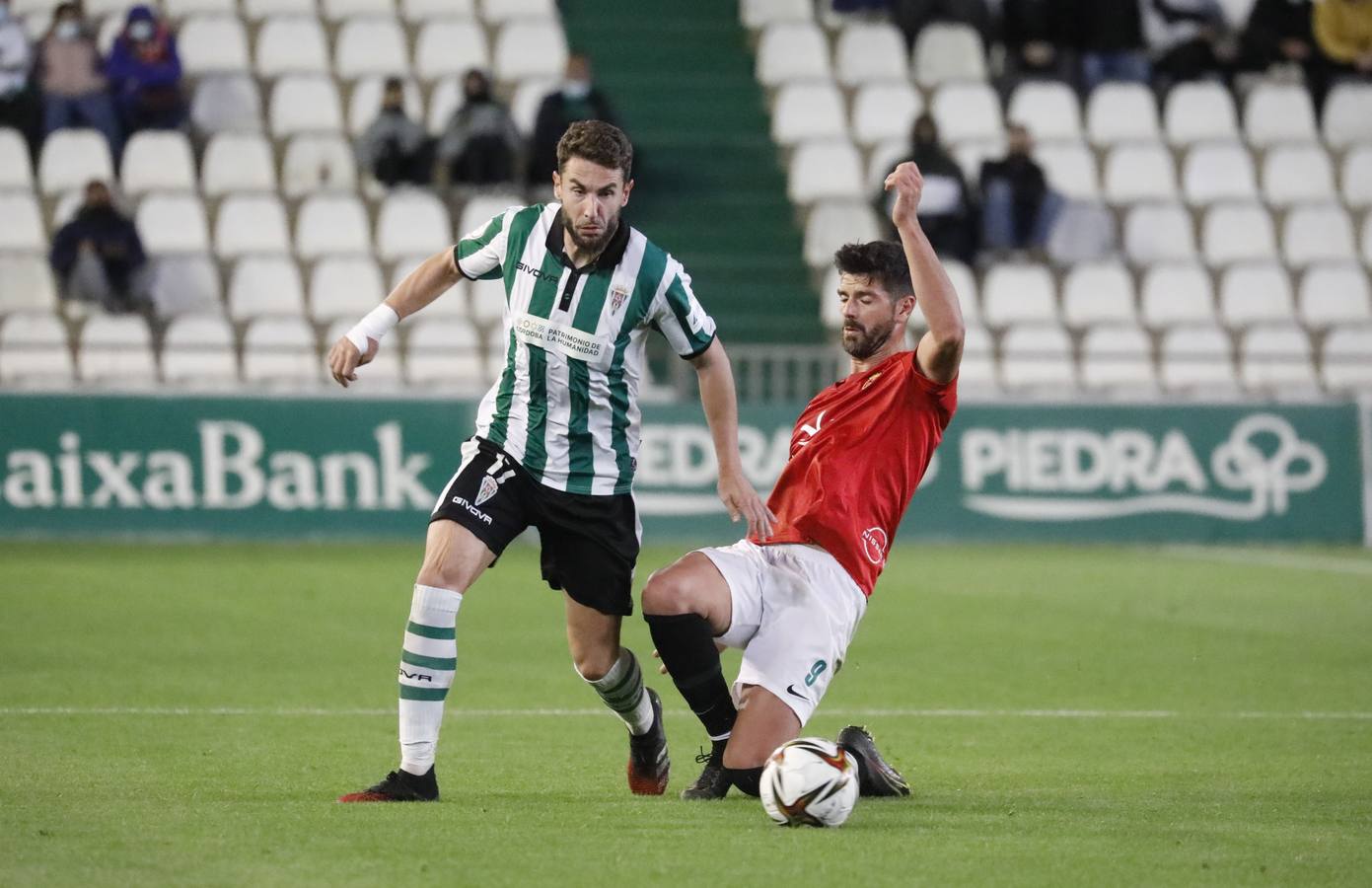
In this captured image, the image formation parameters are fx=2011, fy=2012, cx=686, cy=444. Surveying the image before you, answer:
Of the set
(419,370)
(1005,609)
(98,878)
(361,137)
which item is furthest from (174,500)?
(98,878)

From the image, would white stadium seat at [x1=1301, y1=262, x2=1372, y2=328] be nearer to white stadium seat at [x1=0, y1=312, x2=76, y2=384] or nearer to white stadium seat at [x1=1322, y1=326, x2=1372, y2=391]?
white stadium seat at [x1=1322, y1=326, x2=1372, y2=391]

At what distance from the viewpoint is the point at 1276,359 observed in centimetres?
1873

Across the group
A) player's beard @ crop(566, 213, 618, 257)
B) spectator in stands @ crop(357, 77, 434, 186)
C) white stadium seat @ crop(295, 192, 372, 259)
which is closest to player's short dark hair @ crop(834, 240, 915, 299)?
player's beard @ crop(566, 213, 618, 257)

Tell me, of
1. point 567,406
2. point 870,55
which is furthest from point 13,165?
point 567,406

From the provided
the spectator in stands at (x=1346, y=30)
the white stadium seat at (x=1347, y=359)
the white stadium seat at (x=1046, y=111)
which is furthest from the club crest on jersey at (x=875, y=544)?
the spectator in stands at (x=1346, y=30)

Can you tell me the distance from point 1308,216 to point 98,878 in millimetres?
17844

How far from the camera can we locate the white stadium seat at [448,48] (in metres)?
20.2

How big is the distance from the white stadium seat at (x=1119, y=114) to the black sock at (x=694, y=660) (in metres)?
15.5

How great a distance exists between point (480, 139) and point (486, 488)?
40.5ft

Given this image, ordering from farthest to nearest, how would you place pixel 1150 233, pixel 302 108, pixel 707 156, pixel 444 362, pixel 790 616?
pixel 707 156, pixel 1150 233, pixel 302 108, pixel 444 362, pixel 790 616

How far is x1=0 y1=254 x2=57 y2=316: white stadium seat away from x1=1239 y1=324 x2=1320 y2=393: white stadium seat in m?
10.7

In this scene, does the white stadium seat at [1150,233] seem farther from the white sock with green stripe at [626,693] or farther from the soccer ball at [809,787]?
the soccer ball at [809,787]

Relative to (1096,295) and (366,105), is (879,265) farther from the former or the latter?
(366,105)

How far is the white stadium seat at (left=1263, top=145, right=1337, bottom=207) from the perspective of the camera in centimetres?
2116
